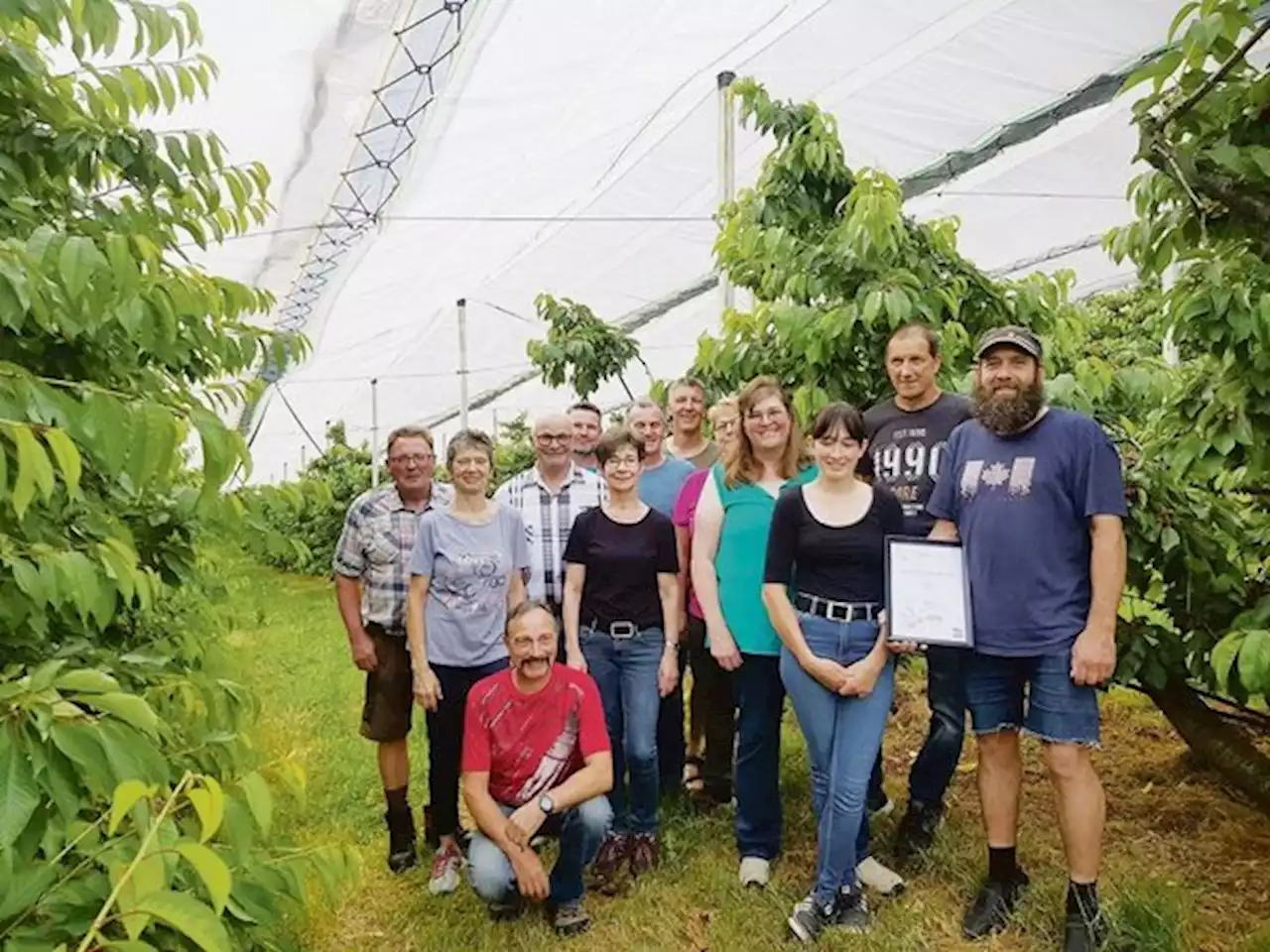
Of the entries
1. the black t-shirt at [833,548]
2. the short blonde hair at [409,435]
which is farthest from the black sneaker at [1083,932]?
the short blonde hair at [409,435]

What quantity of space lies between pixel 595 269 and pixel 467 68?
12.9ft

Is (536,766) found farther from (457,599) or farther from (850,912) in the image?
(850,912)

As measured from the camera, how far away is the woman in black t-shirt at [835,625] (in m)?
2.94

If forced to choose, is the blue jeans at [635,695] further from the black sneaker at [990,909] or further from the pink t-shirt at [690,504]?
the black sneaker at [990,909]

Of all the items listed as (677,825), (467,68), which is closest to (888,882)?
(677,825)

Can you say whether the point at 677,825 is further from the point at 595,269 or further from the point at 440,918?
the point at 595,269

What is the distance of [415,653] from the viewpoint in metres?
3.42

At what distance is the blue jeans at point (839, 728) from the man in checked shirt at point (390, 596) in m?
1.53

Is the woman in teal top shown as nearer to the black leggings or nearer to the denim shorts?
the denim shorts

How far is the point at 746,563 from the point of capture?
10.8 feet

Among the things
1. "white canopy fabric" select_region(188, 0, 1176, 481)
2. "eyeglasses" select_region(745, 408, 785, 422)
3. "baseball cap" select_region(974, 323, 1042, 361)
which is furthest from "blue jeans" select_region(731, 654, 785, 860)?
"white canopy fabric" select_region(188, 0, 1176, 481)

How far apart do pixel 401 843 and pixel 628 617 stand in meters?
1.30

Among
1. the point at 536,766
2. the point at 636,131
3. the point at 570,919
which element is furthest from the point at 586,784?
the point at 636,131

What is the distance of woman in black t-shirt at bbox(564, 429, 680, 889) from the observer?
348 centimetres
